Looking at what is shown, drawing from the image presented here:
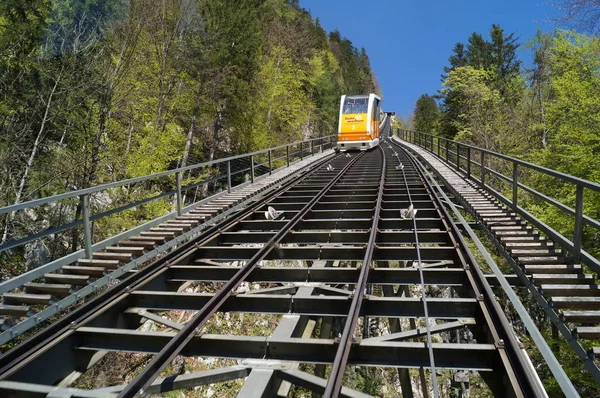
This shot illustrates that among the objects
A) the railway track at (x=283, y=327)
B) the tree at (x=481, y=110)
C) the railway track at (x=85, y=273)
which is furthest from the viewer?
the tree at (x=481, y=110)

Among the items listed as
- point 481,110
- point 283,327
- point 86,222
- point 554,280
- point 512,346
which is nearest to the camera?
point 512,346

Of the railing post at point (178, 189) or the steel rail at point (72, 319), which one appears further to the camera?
the railing post at point (178, 189)

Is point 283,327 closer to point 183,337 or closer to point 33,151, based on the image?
point 183,337

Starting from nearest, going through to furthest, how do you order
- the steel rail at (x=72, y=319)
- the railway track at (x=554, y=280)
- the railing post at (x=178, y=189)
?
the steel rail at (x=72, y=319), the railway track at (x=554, y=280), the railing post at (x=178, y=189)

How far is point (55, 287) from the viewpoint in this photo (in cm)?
478

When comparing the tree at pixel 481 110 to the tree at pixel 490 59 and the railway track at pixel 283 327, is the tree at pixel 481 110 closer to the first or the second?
the tree at pixel 490 59

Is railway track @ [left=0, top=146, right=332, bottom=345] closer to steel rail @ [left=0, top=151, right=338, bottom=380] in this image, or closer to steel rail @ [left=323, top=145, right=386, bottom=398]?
steel rail @ [left=0, top=151, right=338, bottom=380]

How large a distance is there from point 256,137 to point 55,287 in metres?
22.4

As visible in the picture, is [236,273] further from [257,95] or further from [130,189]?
[257,95]

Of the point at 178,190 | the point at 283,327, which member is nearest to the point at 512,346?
the point at 283,327

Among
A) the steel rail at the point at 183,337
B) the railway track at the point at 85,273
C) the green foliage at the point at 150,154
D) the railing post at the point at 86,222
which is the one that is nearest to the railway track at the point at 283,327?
the steel rail at the point at 183,337

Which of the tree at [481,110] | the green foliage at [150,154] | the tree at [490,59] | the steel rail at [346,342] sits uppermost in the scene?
the tree at [490,59]

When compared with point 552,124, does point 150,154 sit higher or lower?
lower

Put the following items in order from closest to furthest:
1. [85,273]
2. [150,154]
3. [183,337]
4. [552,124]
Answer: [183,337] < [85,273] < [150,154] < [552,124]
